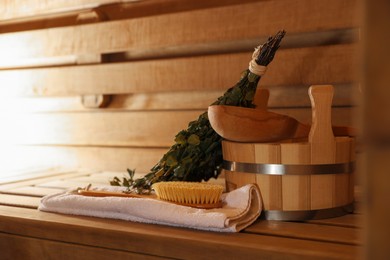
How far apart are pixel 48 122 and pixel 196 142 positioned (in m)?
1.25

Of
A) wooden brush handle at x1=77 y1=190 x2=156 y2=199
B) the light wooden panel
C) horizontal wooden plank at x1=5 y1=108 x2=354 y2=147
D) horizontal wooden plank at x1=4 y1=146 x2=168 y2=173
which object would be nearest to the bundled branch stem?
wooden brush handle at x1=77 y1=190 x2=156 y2=199

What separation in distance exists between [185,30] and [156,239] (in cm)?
105

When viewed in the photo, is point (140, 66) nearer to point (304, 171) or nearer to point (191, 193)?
point (191, 193)

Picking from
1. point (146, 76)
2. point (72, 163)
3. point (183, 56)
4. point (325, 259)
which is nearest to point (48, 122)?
point (72, 163)

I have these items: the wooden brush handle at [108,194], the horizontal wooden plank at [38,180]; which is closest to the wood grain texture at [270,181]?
the wooden brush handle at [108,194]

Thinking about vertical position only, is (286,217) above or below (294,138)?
below

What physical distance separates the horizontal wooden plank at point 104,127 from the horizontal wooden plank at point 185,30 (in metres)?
0.26

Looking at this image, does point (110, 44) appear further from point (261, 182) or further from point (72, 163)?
point (261, 182)

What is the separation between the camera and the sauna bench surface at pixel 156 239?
92cm

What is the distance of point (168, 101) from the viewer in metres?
1.98

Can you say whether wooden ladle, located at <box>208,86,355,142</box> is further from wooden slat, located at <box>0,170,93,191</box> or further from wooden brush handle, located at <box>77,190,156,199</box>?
wooden slat, located at <box>0,170,93,191</box>

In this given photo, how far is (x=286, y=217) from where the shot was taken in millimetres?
1108

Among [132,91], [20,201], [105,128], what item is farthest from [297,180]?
[105,128]

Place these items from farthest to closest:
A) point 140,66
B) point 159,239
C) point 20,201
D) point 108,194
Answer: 1. point 140,66
2. point 20,201
3. point 108,194
4. point 159,239
